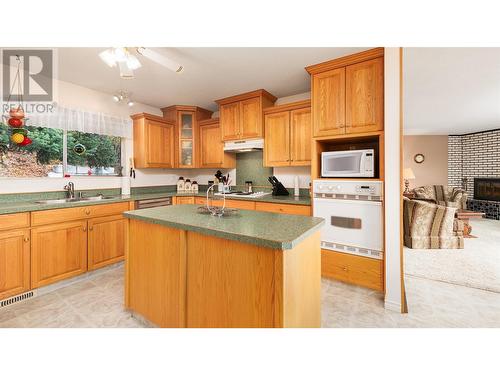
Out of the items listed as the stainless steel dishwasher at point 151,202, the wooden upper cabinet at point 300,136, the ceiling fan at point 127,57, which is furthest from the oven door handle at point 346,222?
the stainless steel dishwasher at point 151,202

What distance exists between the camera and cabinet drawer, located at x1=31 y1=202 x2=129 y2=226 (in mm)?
2293

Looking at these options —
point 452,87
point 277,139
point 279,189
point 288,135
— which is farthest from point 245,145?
point 452,87

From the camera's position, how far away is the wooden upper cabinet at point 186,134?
4082 millimetres

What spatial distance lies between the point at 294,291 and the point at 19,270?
2.60 m

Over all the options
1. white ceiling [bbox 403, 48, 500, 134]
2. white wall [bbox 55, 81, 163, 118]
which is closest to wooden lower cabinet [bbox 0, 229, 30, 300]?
white wall [bbox 55, 81, 163, 118]

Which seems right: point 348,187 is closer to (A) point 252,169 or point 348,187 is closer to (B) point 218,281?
(B) point 218,281

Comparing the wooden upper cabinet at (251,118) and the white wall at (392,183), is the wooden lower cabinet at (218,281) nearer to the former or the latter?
the white wall at (392,183)

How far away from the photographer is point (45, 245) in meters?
2.33

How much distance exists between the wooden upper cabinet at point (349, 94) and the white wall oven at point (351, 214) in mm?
→ 576

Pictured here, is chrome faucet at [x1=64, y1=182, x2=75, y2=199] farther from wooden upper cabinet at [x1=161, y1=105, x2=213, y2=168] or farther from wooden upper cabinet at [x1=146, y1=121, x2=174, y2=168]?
wooden upper cabinet at [x1=161, y1=105, x2=213, y2=168]

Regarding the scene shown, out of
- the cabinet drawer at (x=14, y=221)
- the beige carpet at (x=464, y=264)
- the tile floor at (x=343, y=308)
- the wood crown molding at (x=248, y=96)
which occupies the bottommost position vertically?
the tile floor at (x=343, y=308)
